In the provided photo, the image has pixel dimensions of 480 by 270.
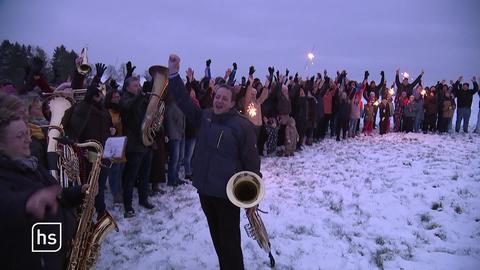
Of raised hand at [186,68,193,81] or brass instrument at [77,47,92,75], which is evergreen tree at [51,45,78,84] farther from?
brass instrument at [77,47,92,75]

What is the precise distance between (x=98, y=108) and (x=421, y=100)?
1483cm

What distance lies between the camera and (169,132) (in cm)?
803

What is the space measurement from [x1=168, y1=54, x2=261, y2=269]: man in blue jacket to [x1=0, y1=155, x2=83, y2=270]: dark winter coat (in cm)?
171

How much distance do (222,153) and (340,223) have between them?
3.21 m

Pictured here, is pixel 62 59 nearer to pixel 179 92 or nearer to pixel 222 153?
pixel 179 92

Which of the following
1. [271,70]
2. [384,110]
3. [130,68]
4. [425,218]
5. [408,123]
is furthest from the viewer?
[408,123]

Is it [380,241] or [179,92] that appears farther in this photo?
[380,241]

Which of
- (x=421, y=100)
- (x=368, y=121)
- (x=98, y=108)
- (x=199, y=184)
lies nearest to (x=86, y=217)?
(x=199, y=184)

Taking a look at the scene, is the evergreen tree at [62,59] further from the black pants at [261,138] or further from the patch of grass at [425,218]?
the patch of grass at [425,218]

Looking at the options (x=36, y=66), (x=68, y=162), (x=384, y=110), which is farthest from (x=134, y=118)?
(x=384, y=110)

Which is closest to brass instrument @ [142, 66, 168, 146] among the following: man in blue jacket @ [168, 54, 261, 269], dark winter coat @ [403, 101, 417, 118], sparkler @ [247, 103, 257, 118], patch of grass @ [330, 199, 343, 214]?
man in blue jacket @ [168, 54, 261, 269]

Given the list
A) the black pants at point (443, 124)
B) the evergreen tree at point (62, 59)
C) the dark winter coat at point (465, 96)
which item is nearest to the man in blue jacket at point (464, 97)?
the dark winter coat at point (465, 96)

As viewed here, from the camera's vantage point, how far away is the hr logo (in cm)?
228

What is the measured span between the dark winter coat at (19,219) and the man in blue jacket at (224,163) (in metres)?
1.71
